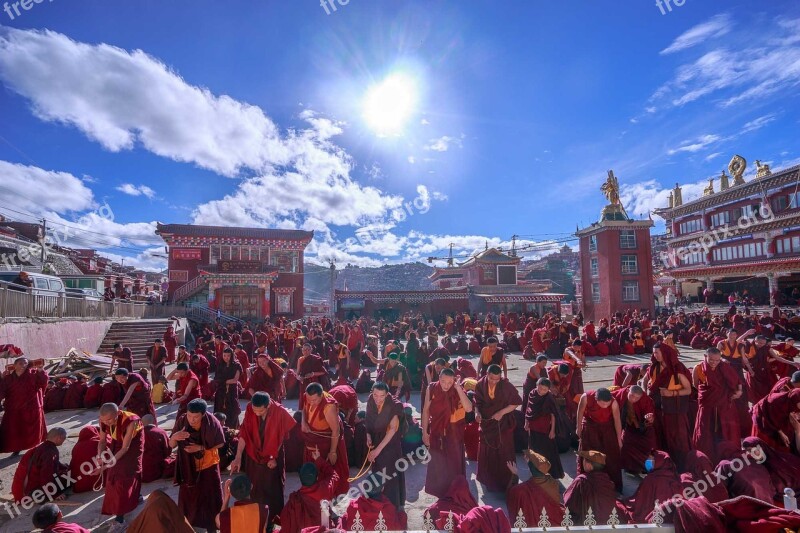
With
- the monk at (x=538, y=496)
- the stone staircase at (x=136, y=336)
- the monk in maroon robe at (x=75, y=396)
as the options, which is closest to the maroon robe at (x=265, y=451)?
the monk at (x=538, y=496)

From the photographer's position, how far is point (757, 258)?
30.8 meters

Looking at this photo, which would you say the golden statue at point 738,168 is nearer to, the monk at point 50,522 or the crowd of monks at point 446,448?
the crowd of monks at point 446,448

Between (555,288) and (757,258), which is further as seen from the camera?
(555,288)

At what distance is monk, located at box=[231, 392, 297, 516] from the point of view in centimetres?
417

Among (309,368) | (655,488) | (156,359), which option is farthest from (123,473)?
(156,359)

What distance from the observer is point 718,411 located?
5715 millimetres

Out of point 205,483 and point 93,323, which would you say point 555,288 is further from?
point 205,483

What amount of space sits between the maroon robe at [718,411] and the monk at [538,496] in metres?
3.45

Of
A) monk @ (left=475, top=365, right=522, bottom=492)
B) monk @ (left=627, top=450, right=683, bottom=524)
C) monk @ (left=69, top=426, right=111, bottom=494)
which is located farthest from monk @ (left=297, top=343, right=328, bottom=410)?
monk @ (left=627, top=450, right=683, bottom=524)

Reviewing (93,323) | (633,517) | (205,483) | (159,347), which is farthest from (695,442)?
(93,323)

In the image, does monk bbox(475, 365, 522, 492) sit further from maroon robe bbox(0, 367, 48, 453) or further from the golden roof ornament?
the golden roof ornament

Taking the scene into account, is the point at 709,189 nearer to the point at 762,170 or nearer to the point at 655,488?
the point at 762,170

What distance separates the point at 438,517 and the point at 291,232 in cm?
3203

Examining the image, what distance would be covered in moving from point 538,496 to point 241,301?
2815 centimetres
